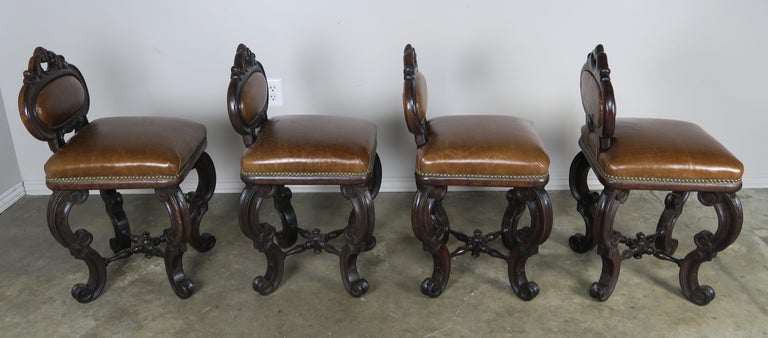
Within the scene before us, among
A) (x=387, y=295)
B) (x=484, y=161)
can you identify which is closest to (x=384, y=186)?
(x=387, y=295)

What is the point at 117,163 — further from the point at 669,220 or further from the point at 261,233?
the point at 669,220

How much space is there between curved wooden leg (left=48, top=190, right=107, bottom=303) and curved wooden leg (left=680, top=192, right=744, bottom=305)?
2.03 meters

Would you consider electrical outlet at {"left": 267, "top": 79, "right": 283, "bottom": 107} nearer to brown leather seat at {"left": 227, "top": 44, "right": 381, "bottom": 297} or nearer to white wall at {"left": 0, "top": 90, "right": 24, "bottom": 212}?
brown leather seat at {"left": 227, "top": 44, "right": 381, "bottom": 297}

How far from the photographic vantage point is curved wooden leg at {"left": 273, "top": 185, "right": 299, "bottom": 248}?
2.26m

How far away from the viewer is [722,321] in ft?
6.06

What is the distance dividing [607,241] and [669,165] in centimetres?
32

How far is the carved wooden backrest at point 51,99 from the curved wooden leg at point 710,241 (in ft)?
6.87

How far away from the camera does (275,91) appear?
259 centimetres

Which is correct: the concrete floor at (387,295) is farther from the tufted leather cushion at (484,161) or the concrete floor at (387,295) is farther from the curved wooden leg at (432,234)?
the tufted leather cushion at (484,161)

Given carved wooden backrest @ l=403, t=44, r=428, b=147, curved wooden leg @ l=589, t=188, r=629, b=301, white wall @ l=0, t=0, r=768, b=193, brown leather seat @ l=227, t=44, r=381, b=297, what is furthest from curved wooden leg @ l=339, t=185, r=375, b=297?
white wall @ l=0, t=0, r=768, b=193

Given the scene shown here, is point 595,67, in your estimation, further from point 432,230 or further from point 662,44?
point 662,44

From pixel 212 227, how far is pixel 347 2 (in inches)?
44.8

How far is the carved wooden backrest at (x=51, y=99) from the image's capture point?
1753mm

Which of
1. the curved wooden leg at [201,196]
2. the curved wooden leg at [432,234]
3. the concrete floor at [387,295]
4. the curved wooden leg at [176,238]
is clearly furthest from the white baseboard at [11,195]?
the curved wooden leg at [432,234]
